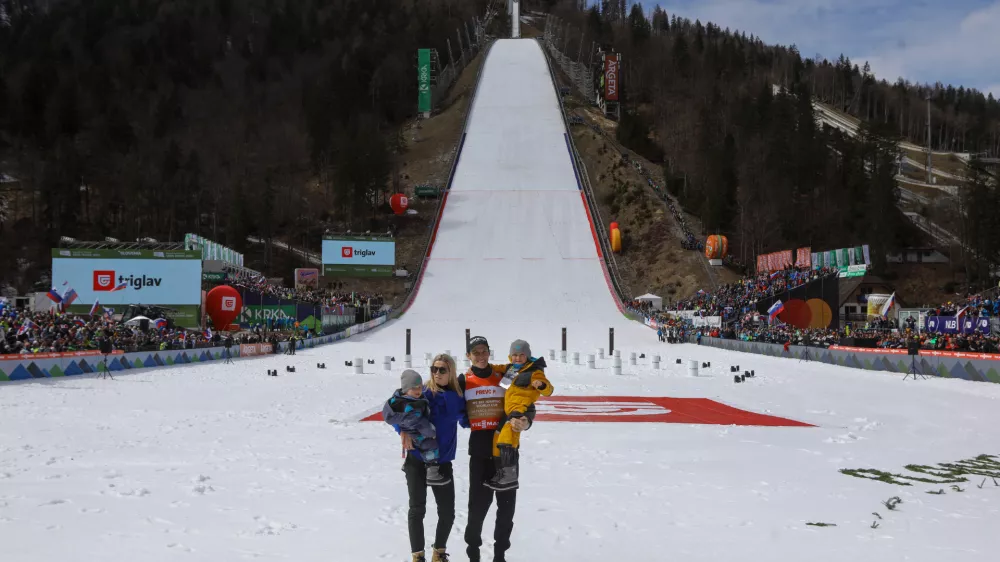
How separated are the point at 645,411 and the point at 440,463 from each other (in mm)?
9864

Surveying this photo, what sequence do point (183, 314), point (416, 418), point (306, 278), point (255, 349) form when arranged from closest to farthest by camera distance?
point (416, 418), point (255, 349), point (183, 314), point (306, 278)

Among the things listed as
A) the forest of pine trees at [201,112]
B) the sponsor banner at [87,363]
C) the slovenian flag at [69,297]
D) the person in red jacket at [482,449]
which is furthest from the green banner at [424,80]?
the person in red jacket at [482,449]

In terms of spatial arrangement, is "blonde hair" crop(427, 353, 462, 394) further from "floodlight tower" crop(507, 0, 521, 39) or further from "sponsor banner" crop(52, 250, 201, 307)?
"floodlight tower" crop(507, 0, 521, 39)

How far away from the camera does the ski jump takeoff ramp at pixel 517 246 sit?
40125 millimetres

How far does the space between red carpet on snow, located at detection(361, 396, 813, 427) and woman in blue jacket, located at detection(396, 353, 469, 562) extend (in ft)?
25.7

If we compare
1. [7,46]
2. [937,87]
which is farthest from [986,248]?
[937,87]

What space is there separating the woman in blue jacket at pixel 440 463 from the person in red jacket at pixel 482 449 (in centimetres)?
12

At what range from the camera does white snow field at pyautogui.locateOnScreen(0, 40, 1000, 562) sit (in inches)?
232

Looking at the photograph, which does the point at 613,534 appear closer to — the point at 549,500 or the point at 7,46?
the point at 549,500

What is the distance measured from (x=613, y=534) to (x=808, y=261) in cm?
3702

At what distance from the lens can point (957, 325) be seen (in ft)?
87.5

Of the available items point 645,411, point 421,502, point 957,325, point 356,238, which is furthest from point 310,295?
point 421,502

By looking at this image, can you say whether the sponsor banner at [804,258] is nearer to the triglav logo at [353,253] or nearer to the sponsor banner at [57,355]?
the triglav logo at [353,253]

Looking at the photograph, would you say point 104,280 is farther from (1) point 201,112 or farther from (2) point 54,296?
(1) point 201,112
